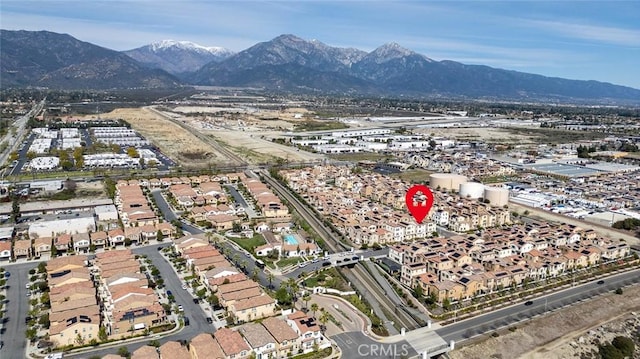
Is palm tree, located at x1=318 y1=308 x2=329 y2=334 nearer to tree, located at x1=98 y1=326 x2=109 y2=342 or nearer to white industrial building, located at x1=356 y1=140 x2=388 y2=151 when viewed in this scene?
tree, located at x1=98 y1=326 x2=109 y2=342

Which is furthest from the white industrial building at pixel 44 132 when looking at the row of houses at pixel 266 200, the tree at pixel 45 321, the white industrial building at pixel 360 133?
the tree at pixel 45 321

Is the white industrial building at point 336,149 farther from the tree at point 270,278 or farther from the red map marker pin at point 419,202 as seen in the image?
the tree at point 270,278

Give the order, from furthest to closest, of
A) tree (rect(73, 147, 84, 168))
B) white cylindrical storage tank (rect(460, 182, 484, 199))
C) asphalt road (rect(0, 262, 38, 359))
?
tree (rect(73, 147, 84, 168)) < white cylindrical storage tank (rect(460, 182, 484, 199)) < asphalt road (rect(0, 262, 38, 359))

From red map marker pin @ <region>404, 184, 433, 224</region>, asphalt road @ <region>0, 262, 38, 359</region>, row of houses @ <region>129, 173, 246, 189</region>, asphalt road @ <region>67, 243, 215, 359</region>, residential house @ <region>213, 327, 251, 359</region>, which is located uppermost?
red map marker pin @ <region>404, 184, 433, 224</region>

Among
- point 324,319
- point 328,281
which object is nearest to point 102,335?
point 324,319

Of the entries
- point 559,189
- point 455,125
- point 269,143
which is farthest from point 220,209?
point 455,125

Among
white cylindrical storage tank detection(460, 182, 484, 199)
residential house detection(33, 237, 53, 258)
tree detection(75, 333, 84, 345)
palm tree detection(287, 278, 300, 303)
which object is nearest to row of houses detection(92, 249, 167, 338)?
tree detection(75, 333, 84, 345)

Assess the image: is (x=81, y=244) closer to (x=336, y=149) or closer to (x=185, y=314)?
(x=185, y=314)
